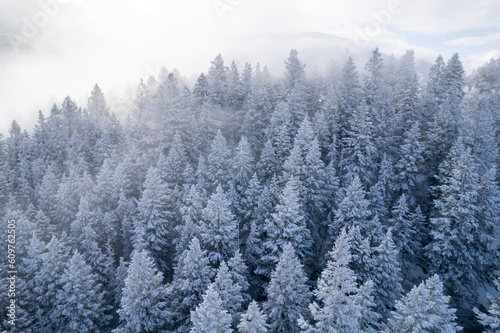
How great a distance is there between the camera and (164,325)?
22.8 metres

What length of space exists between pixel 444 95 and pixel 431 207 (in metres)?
19.1

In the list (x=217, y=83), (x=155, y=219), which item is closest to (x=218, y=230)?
(x=155, y=219)

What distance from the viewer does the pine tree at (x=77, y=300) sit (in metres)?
24.2

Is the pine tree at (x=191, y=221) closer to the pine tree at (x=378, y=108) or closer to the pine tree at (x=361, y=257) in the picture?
the pine tree at (x=361, y=257)

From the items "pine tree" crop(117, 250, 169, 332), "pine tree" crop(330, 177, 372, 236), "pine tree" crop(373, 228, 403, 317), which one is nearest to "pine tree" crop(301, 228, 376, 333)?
"pine tree" crop(373, 228, 403, 317)

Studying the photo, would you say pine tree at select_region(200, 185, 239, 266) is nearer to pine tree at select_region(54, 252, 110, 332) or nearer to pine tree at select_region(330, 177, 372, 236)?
pine tree at select_region(330, 177, 372, 236)

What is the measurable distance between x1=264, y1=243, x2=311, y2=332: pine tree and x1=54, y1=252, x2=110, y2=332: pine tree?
1607 centimetres

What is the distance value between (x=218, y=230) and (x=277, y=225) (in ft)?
17.6

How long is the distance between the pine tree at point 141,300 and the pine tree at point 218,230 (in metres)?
5.38

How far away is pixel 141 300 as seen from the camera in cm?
2058

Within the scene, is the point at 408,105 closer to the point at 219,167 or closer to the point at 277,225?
the point at 219,167

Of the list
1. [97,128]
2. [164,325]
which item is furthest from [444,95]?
[97,128]

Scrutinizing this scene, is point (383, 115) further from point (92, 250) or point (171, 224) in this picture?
point (92, 250)

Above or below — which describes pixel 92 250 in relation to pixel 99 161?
below
